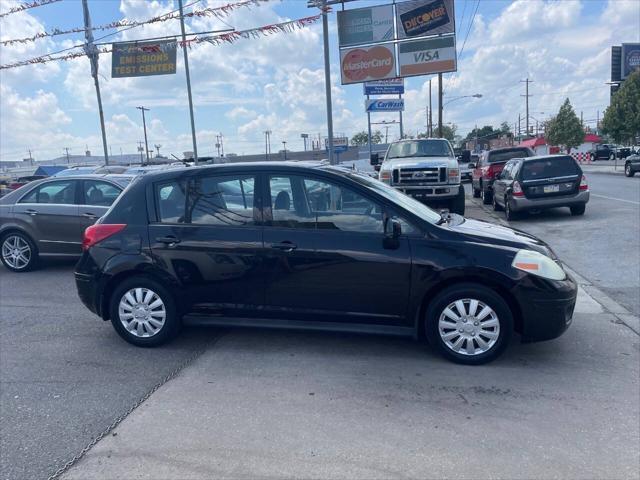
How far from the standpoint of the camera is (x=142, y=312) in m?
5.09

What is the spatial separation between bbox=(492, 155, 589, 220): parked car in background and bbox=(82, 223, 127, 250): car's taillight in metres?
10.6

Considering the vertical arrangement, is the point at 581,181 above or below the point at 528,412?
above

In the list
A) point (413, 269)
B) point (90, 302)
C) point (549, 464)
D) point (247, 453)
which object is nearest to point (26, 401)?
point (90, 302)

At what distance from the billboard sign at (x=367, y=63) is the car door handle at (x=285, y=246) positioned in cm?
1600

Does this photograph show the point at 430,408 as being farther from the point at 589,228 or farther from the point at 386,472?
the point at 589,228

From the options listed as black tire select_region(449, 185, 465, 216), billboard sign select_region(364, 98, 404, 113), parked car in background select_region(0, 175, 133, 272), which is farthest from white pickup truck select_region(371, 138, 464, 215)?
billboard sign select_region(364, 98, 404, 113)

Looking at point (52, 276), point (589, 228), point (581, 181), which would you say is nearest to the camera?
point (52, 276)

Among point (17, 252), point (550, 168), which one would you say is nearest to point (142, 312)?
point (17, 252)

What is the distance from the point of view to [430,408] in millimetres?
3871

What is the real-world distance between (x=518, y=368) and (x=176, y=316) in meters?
3.08

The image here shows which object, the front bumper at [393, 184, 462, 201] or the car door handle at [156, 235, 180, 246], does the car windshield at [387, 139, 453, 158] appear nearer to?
the front bumper at [393, 184, 462, 201]

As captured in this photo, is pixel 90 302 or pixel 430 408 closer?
pixel 430 408

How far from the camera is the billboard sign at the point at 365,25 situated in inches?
743

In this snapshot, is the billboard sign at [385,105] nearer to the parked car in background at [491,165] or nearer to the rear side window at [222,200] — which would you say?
the parked car in background at [491,165]
